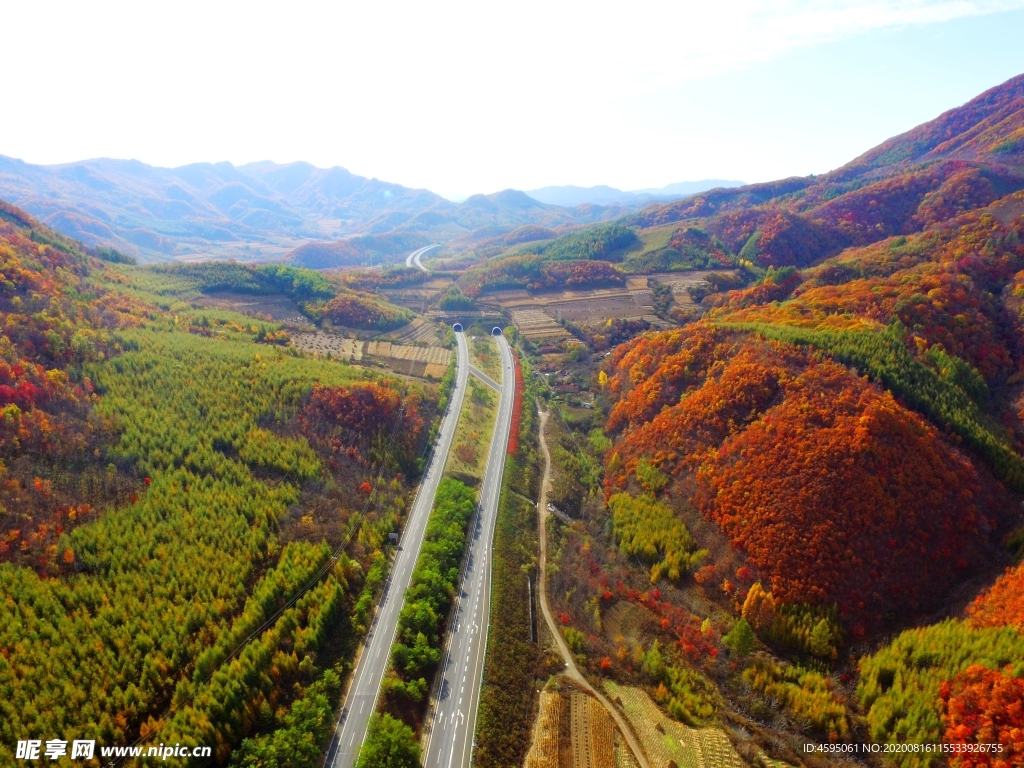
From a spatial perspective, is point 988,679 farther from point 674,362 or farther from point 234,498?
point 234,498

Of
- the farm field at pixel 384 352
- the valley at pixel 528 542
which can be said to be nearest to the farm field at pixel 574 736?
the valley at pixel 528 542

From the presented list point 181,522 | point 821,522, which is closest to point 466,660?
point 181,522

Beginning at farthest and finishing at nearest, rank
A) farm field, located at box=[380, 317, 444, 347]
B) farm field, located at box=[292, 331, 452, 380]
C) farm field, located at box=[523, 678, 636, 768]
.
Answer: farm field, located at box=[380, 317, 444, 347]
farm field, located at box=[292, 331, 452, 380]
farm field, located at box=[523, 678, 636, 768]

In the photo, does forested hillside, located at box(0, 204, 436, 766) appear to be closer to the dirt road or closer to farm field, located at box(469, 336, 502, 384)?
the dirt road

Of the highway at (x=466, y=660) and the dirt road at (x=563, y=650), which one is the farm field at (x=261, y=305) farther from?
the dirt road at (x=563, y=650)

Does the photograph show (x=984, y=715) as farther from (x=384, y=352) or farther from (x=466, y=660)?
(x=384, y=352)

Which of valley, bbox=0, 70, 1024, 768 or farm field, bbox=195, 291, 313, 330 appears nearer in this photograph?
valley, bbox=0, 70, 1024, 768

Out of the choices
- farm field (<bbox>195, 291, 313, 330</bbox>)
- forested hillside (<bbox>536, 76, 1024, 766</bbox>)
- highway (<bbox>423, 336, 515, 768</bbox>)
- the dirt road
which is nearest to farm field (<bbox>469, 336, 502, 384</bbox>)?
forested hillside (<bbox>536, 76, 1024, 766</bbox>)
